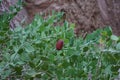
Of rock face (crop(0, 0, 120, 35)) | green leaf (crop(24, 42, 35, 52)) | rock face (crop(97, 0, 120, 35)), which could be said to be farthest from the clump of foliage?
rock face (crop(97, 0, 120, 35))

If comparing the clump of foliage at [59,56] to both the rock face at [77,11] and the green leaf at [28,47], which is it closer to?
the green leaf at [28,47]

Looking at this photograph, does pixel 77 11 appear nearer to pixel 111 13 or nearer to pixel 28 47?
pixel 111 13

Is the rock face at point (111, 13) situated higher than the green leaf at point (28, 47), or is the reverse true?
the green leaf at point (28, 47)

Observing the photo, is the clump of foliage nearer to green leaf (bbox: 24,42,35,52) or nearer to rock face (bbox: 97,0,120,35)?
green leaf (bbox: 24,42,35,52)

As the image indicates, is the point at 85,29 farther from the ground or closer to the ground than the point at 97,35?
closer to the ground

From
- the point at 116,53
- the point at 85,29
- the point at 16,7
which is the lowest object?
the point at 85,29

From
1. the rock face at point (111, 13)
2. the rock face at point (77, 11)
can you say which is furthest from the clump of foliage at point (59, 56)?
the rock face at point (111, 13)

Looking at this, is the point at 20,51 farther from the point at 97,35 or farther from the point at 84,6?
the point at 84,6

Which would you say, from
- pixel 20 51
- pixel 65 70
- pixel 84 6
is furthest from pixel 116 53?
pixel 84 6

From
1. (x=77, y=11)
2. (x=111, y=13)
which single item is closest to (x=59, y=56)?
(x=77, y=11)
